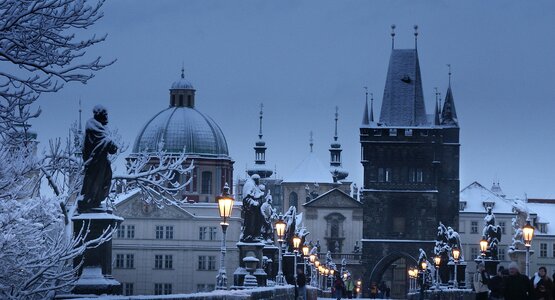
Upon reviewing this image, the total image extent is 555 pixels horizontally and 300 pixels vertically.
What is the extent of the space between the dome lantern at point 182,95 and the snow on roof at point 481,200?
104 ft

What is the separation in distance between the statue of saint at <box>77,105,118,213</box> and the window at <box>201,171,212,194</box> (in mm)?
123846

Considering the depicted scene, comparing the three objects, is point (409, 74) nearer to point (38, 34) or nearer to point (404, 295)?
point (404, 295)

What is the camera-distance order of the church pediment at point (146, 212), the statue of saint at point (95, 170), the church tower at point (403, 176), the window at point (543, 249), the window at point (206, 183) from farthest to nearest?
1. the window at point (543, 249)
2. the church tower at point (403, 176)
3. the window at point (206, 183)
4. the church pediment at point (146, 212)
5. the statue of saint at point (95, 170)

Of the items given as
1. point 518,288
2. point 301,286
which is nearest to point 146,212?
point 301,286

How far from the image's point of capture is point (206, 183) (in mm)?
146750

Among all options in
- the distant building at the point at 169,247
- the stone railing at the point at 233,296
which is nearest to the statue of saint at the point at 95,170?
the stone railing at the point at 233,296

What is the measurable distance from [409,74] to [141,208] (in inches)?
1311

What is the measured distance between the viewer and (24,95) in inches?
798

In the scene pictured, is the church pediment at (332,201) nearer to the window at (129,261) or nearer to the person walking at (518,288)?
the window at (129,261)

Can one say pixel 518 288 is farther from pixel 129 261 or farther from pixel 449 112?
pixel 449 112

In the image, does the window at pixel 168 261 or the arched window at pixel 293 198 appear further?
the arched window at pixel 293 198

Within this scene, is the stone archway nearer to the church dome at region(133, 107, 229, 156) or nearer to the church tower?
the church tower

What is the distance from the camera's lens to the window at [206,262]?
444 ft

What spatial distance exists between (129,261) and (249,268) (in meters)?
93.6
